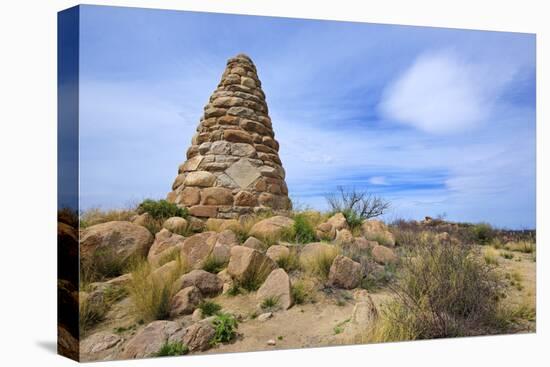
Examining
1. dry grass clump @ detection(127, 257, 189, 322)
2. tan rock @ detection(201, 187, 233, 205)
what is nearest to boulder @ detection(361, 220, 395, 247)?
tan rock @ detection(201, 187, 233, 205)

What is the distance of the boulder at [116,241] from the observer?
26.4ft

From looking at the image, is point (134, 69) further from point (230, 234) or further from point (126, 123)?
point (230, 234)

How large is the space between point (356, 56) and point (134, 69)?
2859 millimetres

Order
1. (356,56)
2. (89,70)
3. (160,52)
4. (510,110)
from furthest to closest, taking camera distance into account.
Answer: (510,110), (356,56), (160,52), (89,70)

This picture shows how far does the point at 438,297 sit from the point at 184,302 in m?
3.24

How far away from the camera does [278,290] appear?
881 centimetres

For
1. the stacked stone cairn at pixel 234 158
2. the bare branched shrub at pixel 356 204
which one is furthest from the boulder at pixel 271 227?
the bare branched shrub at pixel 356 204

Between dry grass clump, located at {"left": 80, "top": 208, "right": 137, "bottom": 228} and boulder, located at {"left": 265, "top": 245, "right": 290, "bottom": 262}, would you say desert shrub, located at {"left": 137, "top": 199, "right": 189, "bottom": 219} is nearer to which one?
dry grass clump, located at {"left": 80, "top": 208, "right": 137, "bottom": 228}

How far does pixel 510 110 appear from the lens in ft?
33.6

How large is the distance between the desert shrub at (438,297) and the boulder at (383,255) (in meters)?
0.17

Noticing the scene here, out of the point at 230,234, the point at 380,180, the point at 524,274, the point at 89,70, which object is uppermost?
the point at 89,70

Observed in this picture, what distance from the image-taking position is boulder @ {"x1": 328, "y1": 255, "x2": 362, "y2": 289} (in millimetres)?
9266

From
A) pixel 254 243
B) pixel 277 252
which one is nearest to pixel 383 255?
pixel 277 252

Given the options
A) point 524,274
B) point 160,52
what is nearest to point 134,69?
point 160,52
